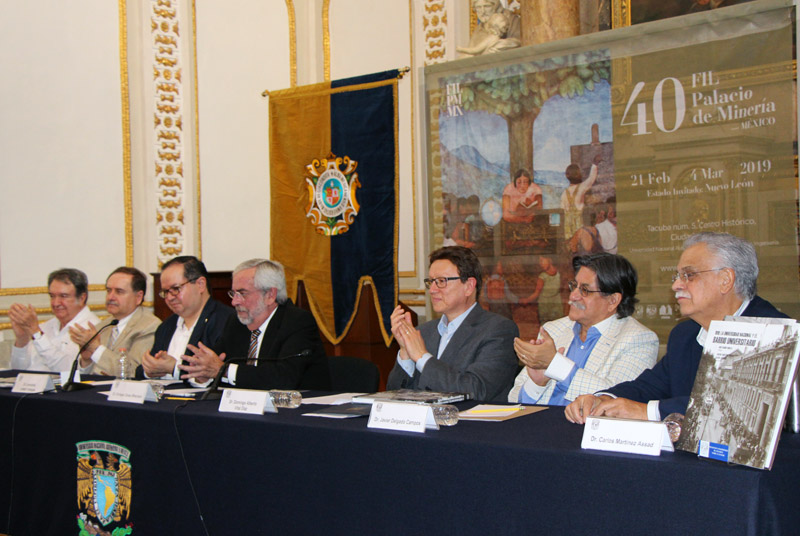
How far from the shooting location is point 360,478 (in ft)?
6.27

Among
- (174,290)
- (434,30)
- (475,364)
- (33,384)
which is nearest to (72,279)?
(174,290)

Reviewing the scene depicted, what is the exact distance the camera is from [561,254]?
12.9 feet

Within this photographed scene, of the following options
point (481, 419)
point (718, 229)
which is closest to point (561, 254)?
point (718, 229)

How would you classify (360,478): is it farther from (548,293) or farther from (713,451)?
(548,293)

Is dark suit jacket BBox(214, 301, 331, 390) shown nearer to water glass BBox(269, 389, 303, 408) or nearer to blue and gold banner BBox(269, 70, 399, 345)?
water glass BBox(269, 389, 303, 408)

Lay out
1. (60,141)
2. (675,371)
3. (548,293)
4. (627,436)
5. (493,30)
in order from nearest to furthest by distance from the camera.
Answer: (627,436)
(675,371)
(548,293)
(493,30)
(60,141)

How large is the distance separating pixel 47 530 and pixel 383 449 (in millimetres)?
1483

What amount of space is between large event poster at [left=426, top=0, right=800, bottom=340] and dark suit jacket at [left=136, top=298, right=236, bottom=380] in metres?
1.35

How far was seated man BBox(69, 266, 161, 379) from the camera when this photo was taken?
371 cm

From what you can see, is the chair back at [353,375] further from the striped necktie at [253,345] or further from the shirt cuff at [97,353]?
the shirt cuff at [97,353]

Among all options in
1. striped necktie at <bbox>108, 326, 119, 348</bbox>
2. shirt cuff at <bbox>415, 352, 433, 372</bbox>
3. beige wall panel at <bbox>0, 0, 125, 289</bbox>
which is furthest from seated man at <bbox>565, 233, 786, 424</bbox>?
beige wall panel at <bbox>0, 0, 125, 289</bbox>

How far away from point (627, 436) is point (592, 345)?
1.21m

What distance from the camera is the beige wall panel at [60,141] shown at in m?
5.24

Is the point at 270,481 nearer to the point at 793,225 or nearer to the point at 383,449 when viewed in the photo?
the point at 383,449
